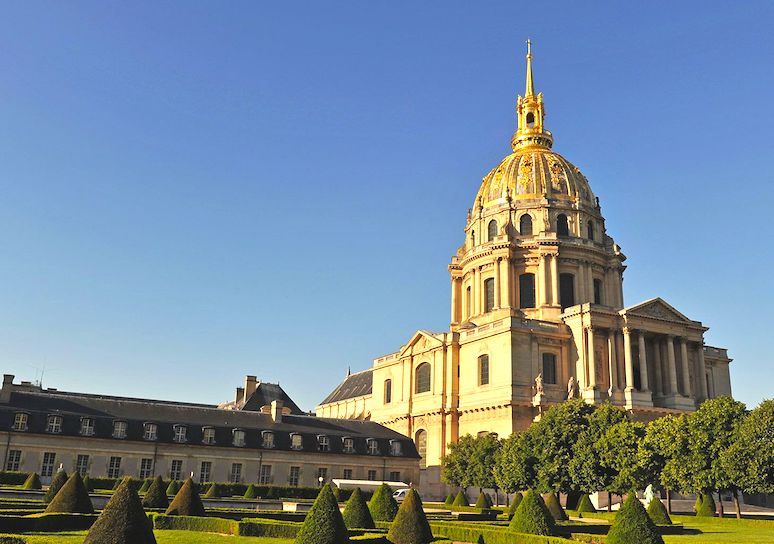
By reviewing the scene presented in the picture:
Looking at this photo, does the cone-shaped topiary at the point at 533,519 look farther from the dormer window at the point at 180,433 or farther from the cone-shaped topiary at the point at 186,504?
the dormer window at the point at 180,433

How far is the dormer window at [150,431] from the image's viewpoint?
182 ft

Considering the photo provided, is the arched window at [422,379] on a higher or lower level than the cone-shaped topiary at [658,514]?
higher

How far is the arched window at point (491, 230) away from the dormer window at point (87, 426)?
42.8 metres

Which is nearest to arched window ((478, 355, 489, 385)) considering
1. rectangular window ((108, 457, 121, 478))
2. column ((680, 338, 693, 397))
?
column ((680, 338, 693, 397))

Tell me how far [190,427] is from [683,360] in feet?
140

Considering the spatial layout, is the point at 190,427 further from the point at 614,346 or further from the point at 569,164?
the point at 569,164

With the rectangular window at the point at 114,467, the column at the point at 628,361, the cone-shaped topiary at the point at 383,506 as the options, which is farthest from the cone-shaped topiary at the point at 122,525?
the column at the point at 628,361

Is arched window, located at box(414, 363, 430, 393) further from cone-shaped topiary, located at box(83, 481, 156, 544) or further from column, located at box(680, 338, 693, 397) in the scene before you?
cone-shaped topiary, located at box(83, 481, 156, 544)

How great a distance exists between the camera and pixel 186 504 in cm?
2809

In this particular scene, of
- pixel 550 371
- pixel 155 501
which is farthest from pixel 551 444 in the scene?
pixel 155 501

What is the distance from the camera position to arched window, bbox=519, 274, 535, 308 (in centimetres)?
7412

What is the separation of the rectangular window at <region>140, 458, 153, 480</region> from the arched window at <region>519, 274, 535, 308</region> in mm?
37575

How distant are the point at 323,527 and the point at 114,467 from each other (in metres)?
41.8

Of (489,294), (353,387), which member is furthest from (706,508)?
(353,387)
